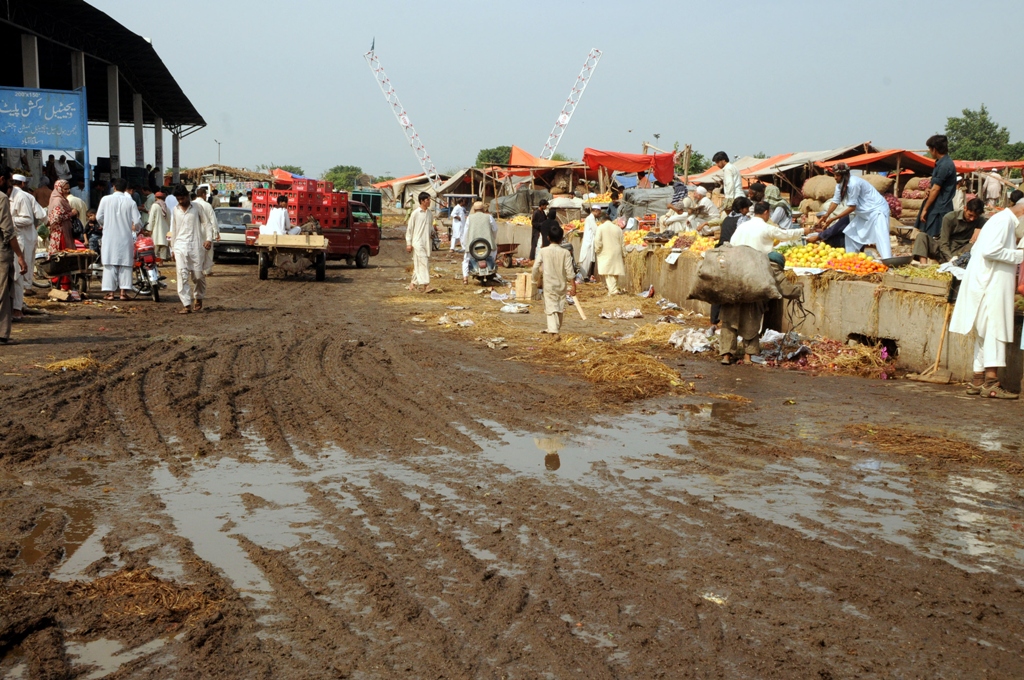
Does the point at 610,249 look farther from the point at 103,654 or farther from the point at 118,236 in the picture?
the point at 103,654

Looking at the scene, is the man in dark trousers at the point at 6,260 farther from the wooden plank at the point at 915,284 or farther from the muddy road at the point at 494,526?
the wooden plank at the point at 915,284

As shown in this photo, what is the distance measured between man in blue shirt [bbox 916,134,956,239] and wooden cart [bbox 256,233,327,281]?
12.3 m

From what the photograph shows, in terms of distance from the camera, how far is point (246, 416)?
7660mm

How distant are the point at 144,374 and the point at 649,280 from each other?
37.7 feet

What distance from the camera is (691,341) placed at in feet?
38.8

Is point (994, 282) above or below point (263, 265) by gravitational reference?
above

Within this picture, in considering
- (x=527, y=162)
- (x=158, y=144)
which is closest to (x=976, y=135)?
(x=527, y=162)

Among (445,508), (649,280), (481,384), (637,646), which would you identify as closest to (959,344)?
(481,384)

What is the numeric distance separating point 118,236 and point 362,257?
1126 centimetres

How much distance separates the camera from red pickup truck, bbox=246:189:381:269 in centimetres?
2269

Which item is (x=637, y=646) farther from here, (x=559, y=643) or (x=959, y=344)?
(x=959, y=344)

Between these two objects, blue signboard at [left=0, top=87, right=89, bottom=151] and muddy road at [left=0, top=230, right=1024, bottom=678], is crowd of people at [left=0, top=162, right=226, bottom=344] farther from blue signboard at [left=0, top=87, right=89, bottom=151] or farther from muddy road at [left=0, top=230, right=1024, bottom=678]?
muddy road at [left=0, top=230, right=1024, bottom=678]

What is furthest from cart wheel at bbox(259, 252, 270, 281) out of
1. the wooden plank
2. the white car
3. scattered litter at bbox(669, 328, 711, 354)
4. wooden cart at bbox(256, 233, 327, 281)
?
the wooden plank

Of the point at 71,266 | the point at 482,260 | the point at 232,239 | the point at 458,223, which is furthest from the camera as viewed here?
Result: the point at 458,223
